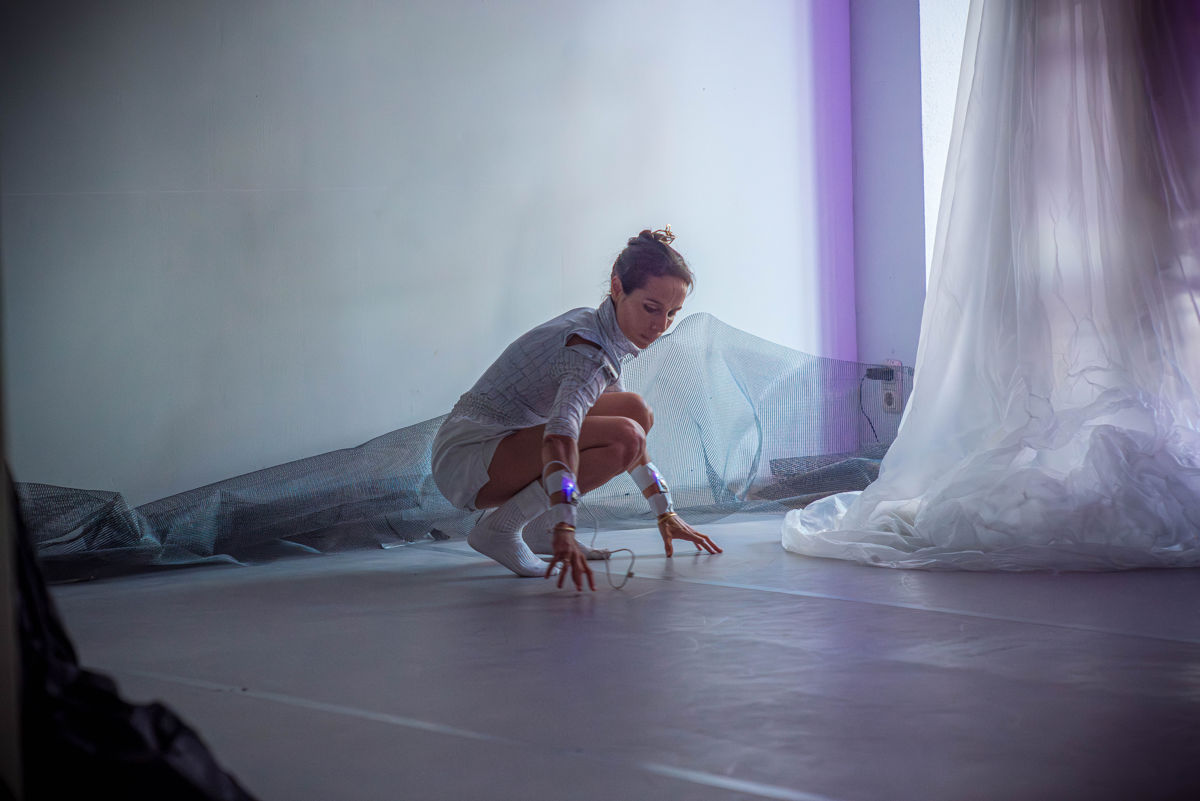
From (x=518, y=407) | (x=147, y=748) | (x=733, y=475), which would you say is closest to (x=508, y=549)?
(x=518, y=407)

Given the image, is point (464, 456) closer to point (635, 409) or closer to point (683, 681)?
point (635, 409)

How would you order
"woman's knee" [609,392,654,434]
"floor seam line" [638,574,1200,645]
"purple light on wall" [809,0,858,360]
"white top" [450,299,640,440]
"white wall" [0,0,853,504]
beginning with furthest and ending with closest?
"purple light on wall" [809,0,858,360], "white wall" [0,0,853,504], "woman's knee" [609,392,654,434], "white top" [450,299,640,440], "floor seam line" [638,574,1200,645]

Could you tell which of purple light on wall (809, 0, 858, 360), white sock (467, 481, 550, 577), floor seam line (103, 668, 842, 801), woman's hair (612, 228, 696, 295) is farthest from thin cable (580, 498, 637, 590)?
purple light on wall (809, 0, 858, 360)

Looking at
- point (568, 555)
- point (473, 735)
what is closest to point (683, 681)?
point (473, 735)

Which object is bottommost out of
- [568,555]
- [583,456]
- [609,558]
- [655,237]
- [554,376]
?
[609,558]

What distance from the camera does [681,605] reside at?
1804 millimetres

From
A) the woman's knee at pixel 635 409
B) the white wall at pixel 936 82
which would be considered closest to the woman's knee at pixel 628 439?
the woman's knee at pixel 635 409

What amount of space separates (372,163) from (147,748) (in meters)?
2.53

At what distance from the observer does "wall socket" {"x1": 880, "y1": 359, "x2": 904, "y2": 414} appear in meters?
Result: 3.89

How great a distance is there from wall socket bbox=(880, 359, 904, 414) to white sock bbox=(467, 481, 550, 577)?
2.08 m

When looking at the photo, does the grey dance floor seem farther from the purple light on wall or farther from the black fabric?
the purple light on wall

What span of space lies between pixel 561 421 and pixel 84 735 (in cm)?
128

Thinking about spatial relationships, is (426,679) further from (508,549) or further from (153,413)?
(153,413)

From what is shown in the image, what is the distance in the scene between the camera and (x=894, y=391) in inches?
155
